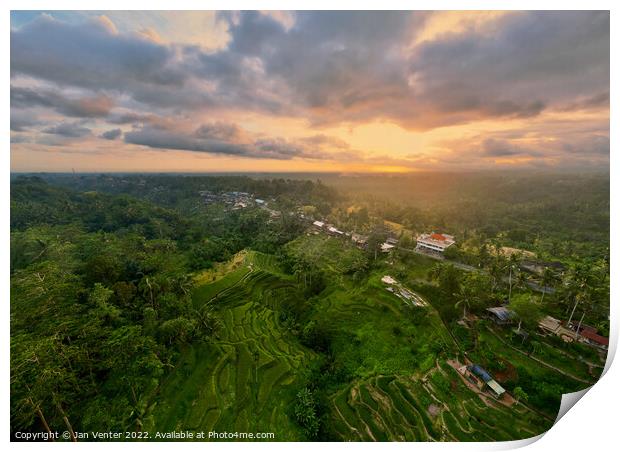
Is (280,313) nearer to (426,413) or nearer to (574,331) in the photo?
(426,413)

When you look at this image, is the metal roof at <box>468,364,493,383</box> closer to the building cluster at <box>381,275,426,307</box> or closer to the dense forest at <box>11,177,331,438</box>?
the building cluster at <box>381,275,426,307</box>

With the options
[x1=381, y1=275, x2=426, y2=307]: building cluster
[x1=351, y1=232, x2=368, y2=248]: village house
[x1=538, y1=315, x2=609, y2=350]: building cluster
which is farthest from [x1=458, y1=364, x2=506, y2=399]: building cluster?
[x1=351, y1=232, x2=368, y2=248]: village house

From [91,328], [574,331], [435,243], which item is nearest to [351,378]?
[574,331]

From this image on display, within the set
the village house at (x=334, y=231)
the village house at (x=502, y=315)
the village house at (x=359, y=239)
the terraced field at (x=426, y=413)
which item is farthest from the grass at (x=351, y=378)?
the village house at (x=334, y=231)

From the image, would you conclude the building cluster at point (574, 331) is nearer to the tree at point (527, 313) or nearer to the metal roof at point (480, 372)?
the tree at point (527, 313)

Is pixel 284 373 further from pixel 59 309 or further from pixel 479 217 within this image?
pixel 479 217
